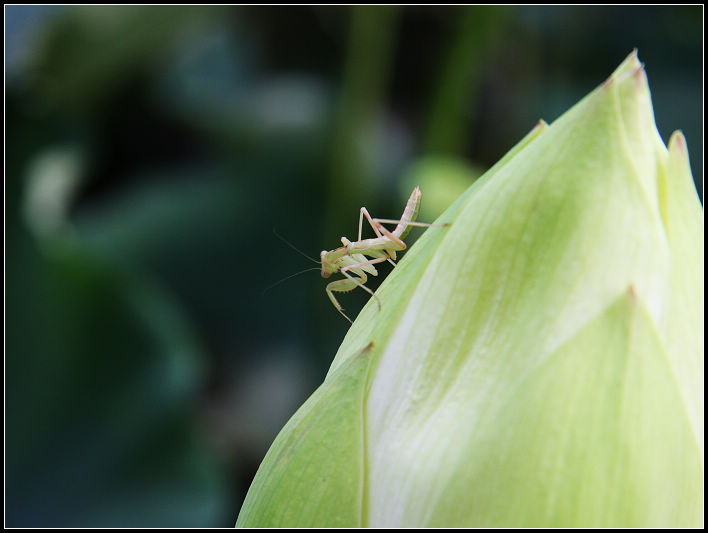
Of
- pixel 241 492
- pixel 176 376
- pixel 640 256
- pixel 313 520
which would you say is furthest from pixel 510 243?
pixel 241 492

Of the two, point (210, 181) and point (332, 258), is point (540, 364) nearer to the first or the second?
point (332, 258)

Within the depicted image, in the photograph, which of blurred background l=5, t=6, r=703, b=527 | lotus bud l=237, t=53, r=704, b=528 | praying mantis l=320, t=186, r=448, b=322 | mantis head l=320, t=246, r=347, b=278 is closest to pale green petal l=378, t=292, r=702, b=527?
lotus bud l=237, t=53, r=704, b=528

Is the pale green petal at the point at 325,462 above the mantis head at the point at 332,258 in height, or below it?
below

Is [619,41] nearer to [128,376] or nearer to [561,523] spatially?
[128,376]

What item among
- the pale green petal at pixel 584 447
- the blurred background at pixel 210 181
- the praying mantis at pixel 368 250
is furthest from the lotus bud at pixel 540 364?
the blurred background at pixel 210 181

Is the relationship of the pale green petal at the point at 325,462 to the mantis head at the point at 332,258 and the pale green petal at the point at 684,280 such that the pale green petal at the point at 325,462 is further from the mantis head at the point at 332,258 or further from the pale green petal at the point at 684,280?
the mantis head at the point at 332,258
